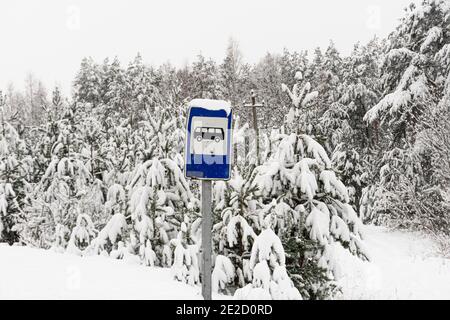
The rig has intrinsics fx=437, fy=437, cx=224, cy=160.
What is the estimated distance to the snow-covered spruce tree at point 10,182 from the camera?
54.3 feet

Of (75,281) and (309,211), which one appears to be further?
(309,211)

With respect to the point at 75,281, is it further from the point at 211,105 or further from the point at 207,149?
the point at 211,105

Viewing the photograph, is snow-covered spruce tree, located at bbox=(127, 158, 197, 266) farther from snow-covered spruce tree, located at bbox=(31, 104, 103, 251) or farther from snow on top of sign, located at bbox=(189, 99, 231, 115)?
snow on top of sign, located at bbox=(189, 99, 231, 115)

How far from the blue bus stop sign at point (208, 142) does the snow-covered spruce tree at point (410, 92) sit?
17.2 meters

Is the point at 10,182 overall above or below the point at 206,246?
above

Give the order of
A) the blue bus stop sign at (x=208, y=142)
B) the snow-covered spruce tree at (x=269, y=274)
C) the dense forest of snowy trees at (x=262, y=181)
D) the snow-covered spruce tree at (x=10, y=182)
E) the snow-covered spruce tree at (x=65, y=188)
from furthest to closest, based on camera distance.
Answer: the snow-covered spruce tree at (x=10, y=182)
the snow-covered spruce tree at (x=65, y=188)
the dense forest of snowy trees at (x=262, y=181)
the snow-covered spruce tree at (x=269, y=274)
the blue bus stop sign at (x=208, y=142)

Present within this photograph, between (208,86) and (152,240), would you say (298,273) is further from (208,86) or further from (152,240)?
(208,86)

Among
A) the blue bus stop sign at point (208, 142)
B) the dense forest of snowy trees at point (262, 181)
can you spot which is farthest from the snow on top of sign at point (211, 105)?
the dense forest of snowy trees at point (262, 181)

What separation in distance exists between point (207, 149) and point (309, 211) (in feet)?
18.9

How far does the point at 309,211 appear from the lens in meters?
8.84

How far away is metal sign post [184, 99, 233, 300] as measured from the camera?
11.4ft

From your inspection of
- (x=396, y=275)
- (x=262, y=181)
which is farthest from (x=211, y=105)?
(x=396, y=275)

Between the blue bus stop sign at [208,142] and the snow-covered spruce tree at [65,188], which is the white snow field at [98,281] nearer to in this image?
the blue bus stop sign at [208,142]
